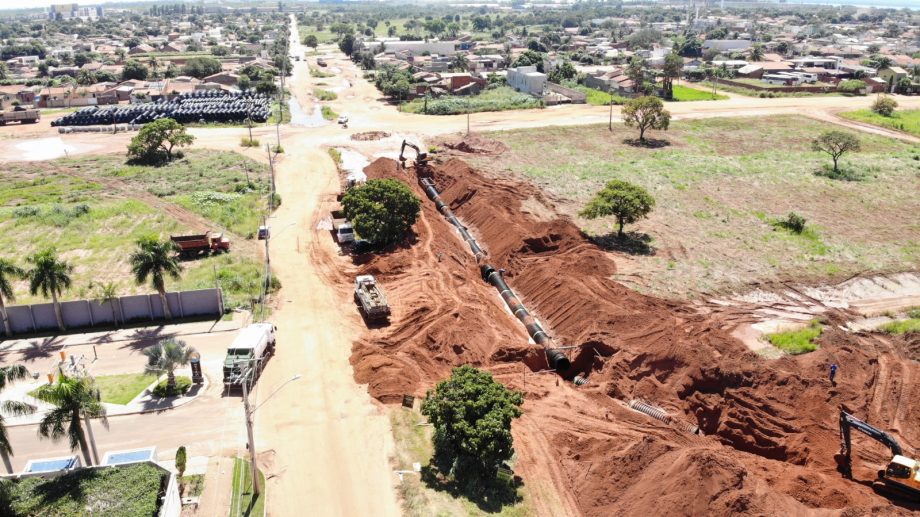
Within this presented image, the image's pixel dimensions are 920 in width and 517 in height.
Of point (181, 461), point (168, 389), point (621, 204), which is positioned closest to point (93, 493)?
point (181, 461)

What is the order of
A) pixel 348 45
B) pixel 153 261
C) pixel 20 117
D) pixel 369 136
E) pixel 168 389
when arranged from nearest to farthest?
pixel 168 389 → pixel 153 261 → pixel 369 136 → pixel 20 117 → pixel 348 45

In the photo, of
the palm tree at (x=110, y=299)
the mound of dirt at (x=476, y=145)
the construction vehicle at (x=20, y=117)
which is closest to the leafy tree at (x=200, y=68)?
the construction vehicle at (x=20, y=117)

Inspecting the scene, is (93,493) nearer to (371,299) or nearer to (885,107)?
(371,299)

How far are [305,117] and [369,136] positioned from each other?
20.6 meters

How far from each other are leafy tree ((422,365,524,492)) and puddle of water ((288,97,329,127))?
249 ft

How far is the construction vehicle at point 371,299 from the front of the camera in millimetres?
40219

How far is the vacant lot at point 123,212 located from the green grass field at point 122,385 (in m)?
8.78

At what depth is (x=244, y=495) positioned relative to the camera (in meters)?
26.4

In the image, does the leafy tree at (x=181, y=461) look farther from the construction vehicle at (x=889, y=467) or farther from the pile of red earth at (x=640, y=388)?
the construction vehicle at (x=889, y=467)

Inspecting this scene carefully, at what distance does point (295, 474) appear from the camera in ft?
91.4

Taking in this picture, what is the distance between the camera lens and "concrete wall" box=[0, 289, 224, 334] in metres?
39.1

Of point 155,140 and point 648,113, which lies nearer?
point 155,140

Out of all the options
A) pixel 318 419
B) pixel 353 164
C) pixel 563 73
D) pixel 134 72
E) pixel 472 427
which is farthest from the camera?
pixel 134 72

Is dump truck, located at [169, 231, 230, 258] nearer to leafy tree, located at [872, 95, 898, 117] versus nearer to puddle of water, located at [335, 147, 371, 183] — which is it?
puddle of water, located at [335, 147, 371, 183]
